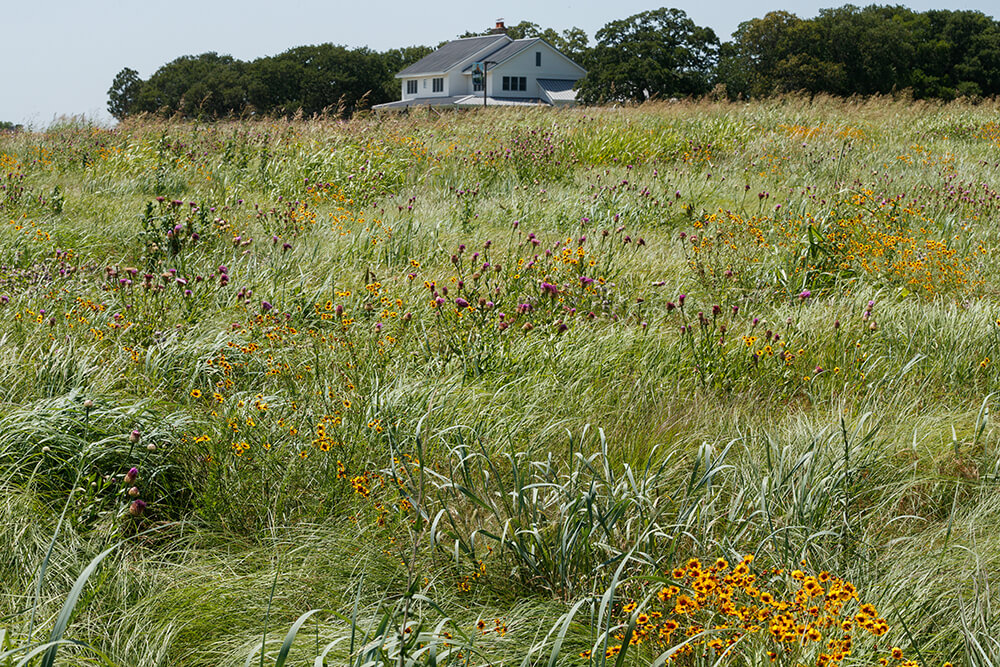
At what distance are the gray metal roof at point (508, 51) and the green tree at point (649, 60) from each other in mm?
6066

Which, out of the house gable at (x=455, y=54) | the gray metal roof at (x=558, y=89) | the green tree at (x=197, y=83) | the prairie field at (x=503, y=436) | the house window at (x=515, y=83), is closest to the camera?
the prairie field at (x=503, y=436)

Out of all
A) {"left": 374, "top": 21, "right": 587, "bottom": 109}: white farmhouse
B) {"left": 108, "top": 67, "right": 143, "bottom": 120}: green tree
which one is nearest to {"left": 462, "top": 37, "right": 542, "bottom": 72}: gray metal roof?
{"left": 374, "top": 21, "right": 587, "bottom": 109}: white farmhouse

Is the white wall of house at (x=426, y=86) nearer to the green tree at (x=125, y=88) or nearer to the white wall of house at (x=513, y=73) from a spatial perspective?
the white wall of house at (x=513, y=73)

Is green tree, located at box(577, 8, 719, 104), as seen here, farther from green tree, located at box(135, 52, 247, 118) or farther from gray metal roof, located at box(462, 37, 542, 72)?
green tree, located at box(135, 52, 247, 118)

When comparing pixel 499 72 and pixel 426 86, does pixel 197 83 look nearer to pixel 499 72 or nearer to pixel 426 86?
pixel 426 86

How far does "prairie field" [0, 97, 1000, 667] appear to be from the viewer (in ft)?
6.29

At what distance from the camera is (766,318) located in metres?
4.30

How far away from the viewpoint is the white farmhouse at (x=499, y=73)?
171ft

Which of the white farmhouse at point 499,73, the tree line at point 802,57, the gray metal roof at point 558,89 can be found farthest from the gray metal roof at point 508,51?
the tree line at point 802,57

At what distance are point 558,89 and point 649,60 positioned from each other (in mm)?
14071

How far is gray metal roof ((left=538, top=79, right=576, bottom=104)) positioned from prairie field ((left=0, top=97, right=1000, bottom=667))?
46.3 meters

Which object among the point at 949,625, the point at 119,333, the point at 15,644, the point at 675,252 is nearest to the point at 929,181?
the point at 675,252

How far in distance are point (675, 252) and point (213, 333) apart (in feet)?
10.5

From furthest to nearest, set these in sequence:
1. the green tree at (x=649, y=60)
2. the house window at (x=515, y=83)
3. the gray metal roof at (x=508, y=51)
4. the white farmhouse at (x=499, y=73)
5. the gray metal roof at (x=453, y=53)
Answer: the house window at (x=515, y=83) → the gray metal roof at (x=453, y=53) → the gray metal roof at (x=508, y=51) → the white farmhouse at (x=499, y=73) → the green tree at (x=649, y=60)
